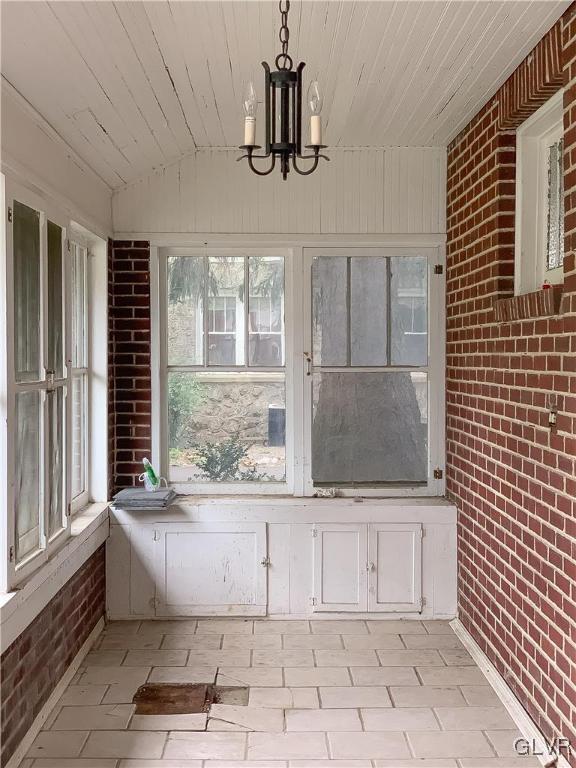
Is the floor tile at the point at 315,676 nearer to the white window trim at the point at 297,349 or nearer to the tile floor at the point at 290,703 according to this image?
the tile floor at the point at 290,703

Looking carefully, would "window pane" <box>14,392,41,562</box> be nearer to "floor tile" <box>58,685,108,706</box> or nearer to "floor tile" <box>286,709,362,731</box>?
"floor tile" <box>58,685,108,706</box>

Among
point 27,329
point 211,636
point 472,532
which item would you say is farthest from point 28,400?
point 472,532

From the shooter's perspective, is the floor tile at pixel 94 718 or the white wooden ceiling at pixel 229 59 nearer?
the white wooden ceiling at pixel 229 59

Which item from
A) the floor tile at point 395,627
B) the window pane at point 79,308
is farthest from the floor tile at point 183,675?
the window pane at point 79,308

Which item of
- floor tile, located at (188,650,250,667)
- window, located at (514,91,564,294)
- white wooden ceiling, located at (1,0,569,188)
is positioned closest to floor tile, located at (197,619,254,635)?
floor tile, located at (188,650,250,667)

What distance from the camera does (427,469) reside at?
4.40 metres

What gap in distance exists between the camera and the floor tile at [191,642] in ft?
12.4

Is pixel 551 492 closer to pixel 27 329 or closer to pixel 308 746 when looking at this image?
pixel 308 746

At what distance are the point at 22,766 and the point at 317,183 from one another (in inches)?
132

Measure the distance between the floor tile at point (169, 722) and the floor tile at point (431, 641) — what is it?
4.23 ft

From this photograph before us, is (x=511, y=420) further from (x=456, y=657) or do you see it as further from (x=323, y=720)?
(x=323, y=720)

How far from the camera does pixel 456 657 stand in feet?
12.1

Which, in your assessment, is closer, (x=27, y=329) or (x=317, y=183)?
(x=27, y=329)

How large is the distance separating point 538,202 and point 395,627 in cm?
244
